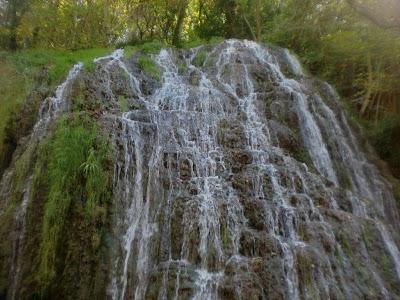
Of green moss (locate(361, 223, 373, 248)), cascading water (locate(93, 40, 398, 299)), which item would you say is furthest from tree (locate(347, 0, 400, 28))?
green moss (locate(361, 223, 373, 248))

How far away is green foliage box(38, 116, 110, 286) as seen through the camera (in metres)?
5.92

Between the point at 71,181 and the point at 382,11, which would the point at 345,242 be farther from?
the point at 382,11

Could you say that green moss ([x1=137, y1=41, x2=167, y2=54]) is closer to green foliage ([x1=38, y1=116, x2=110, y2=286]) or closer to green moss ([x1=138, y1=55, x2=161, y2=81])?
green moss ([x1=138, y1=55, x2=161, y2=81])

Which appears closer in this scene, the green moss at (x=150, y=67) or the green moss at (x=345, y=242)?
the green moss at (x=345, y=242)

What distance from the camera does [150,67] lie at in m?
11.0

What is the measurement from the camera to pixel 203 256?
19.6 feet

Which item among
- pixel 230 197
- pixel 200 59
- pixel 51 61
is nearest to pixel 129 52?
pixel 200 59

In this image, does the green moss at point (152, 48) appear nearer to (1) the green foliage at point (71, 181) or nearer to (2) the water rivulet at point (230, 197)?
(2) the water rivulet at point (230, 197)

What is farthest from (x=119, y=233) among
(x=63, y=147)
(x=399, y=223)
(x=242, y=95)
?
(x=399, y=223)

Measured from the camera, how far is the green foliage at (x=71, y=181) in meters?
5.92

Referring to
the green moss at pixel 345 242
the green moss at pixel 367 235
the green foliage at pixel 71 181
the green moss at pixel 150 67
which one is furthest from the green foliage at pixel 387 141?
the green foliage at pixel 71 181

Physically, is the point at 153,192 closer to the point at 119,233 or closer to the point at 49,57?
the point at 119,233

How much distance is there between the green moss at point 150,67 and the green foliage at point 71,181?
4004mm

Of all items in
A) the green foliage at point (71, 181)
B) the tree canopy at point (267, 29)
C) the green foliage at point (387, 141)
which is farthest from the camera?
Result: the green foliage at point (387, 141)
